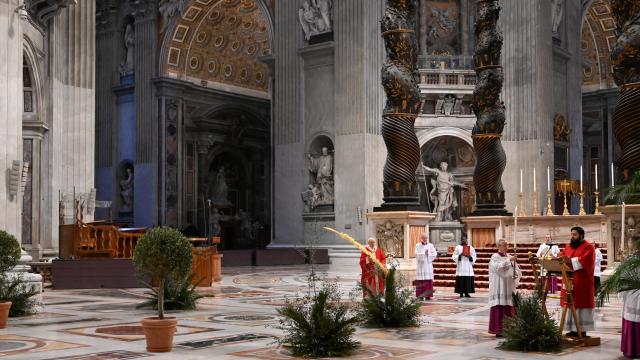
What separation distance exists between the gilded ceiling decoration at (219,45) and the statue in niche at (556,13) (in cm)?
1081

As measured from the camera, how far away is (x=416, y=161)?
1639 centimetres

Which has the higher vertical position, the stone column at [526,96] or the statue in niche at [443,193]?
the stone column at [526,96]

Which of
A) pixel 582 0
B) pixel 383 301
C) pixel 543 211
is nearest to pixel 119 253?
pixel 383 301

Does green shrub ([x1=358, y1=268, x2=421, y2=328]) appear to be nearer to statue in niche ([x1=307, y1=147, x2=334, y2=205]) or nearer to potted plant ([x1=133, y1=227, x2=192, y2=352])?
potted plant ([x1=133, y1=227, x2=192, y2=352])

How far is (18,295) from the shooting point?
12.8 m

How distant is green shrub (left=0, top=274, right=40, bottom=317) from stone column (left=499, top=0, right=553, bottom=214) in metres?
18.6

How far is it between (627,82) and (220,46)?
85.4 feet

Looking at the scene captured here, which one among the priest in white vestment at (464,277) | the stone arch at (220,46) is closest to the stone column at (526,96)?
the stone arch at (220,46)

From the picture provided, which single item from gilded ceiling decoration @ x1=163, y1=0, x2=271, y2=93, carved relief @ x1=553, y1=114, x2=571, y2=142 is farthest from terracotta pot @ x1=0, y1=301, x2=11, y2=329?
gilded ceiling decoration @ x1=163, y1=0, x2=271, y2=93

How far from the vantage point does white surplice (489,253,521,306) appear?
1050 cm

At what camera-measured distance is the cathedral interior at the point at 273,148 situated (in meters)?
13.6

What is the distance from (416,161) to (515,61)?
46.0 ft

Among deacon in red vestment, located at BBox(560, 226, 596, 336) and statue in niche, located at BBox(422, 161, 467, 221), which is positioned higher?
statue in niche, located at BBox(422, 161, 467, 221)

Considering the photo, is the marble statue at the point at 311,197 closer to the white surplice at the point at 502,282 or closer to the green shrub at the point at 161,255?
the white surplice at the point at 502,282
